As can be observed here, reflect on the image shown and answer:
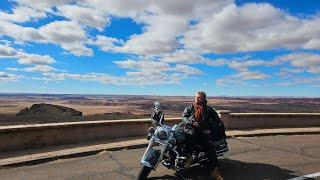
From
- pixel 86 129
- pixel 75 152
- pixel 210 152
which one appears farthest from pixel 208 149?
pixel 86 129

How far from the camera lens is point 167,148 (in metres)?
7.64

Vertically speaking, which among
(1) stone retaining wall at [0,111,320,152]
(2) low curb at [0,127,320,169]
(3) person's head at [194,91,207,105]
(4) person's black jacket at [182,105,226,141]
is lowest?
(2) low curb at [0,127,320,169]

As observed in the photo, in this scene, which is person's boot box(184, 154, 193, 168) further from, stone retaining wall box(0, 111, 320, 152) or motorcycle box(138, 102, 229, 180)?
stone retaining wall box(0, 111, 320, 152)

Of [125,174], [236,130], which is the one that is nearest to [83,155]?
[125,174]

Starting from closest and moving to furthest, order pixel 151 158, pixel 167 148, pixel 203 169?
1. pixel 151 158
2. pixel 167 148
3. pixel 203 169

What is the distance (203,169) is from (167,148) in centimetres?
160

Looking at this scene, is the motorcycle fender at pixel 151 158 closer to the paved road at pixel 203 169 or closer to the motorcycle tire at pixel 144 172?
the motorcycle tire at pixel 144 172

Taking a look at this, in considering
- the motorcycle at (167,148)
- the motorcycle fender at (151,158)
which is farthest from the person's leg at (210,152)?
the motorcycle fender at (151,158)

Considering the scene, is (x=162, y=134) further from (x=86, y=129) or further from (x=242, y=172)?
(x=86, y=129)

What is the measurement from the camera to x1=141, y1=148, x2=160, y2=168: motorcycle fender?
732cm

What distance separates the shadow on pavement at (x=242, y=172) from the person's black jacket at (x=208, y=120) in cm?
74

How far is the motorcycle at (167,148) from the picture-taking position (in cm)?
741

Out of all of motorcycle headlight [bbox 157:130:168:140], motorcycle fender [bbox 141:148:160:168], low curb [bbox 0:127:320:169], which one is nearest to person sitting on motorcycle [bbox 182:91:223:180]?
motorcycle headlight [bbox 157:130:168:140]

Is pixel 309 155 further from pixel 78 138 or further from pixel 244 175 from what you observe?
pixel 78 138
